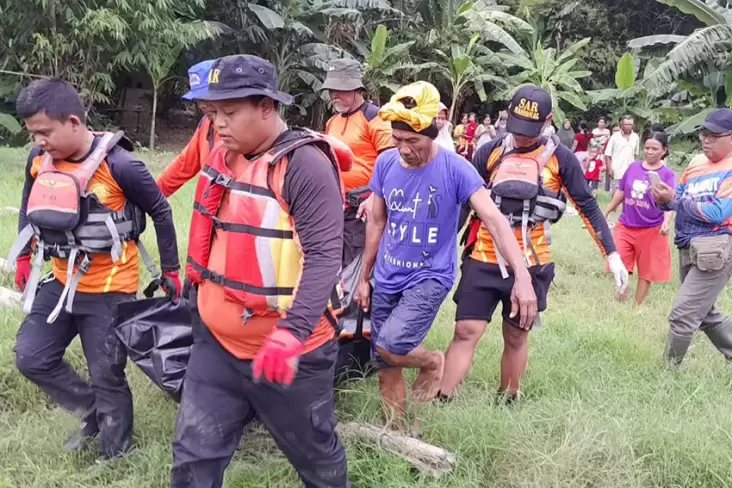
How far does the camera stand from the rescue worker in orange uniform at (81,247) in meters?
2.98

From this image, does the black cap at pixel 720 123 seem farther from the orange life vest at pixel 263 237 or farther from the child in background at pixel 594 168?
the child in background at pixel 594 168

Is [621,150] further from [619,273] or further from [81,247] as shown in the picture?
[81,247]

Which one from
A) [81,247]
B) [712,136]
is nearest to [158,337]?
[81,247]

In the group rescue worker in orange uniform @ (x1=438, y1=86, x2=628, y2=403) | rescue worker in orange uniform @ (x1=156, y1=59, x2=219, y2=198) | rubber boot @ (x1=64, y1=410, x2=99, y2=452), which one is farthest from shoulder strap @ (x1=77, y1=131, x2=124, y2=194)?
rescue worker in orange uniform @ (x1=438, y1=86, x2=628, y2=403)

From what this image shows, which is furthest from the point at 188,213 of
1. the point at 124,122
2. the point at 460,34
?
the point at 460,34

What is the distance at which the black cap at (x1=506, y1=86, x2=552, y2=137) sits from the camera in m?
3.68

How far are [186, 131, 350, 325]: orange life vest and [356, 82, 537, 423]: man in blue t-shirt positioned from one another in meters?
1.00

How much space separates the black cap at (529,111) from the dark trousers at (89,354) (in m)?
Answer: 2.19

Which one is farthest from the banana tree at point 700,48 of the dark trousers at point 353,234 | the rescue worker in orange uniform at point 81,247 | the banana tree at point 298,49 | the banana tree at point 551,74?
the rescue worker in orange uniform at point 81,247

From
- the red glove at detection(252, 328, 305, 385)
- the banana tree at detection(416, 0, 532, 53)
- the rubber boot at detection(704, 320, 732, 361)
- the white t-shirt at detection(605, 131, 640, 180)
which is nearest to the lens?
the red glove at detection(252, 328, 305, 385)

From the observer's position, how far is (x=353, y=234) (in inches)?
181

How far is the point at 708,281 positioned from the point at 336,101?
2.78 metres

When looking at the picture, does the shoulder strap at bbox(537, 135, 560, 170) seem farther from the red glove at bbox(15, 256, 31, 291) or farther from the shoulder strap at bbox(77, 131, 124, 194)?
the red glove at bbox(15, 256, 31, 291)

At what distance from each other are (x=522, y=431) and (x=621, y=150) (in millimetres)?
9939
